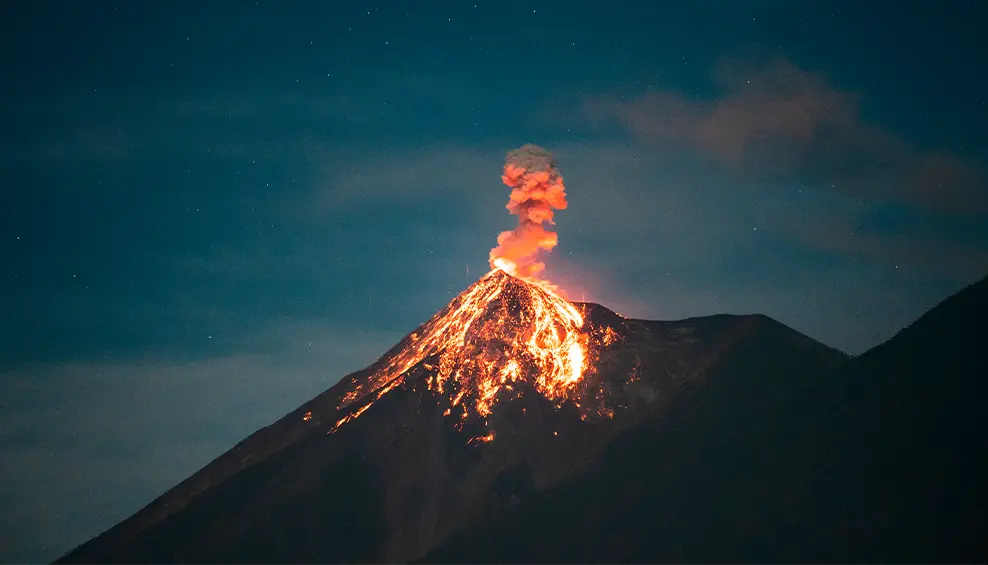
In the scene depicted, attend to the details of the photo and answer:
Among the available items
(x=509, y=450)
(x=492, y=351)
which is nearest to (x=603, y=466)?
(x=509, y=450)

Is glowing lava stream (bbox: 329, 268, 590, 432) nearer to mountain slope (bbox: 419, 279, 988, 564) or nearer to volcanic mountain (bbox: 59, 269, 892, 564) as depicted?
volcanic mountain (bbox: 59, 269, 892, 564)

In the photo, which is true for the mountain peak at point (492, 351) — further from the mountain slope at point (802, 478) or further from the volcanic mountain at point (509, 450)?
the mountain slope at point (802, 478)

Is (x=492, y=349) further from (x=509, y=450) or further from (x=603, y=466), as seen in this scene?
(x=603, y=466)

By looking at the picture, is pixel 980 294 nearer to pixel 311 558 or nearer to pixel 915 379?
pixel 915 379

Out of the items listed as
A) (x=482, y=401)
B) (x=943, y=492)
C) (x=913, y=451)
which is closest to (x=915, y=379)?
(x=913, y=451)

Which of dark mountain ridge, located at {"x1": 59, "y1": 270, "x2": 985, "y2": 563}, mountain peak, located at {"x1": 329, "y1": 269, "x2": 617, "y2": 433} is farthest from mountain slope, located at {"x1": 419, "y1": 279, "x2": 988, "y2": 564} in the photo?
mountain peak, located at {"x1": 329, "y1": 269, "x2": 617, "y2": 433}

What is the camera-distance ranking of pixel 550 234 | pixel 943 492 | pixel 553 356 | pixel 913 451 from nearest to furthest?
pixel 943 492 < pixel 913 451 < pixel 553 356 < pixel 550 234
